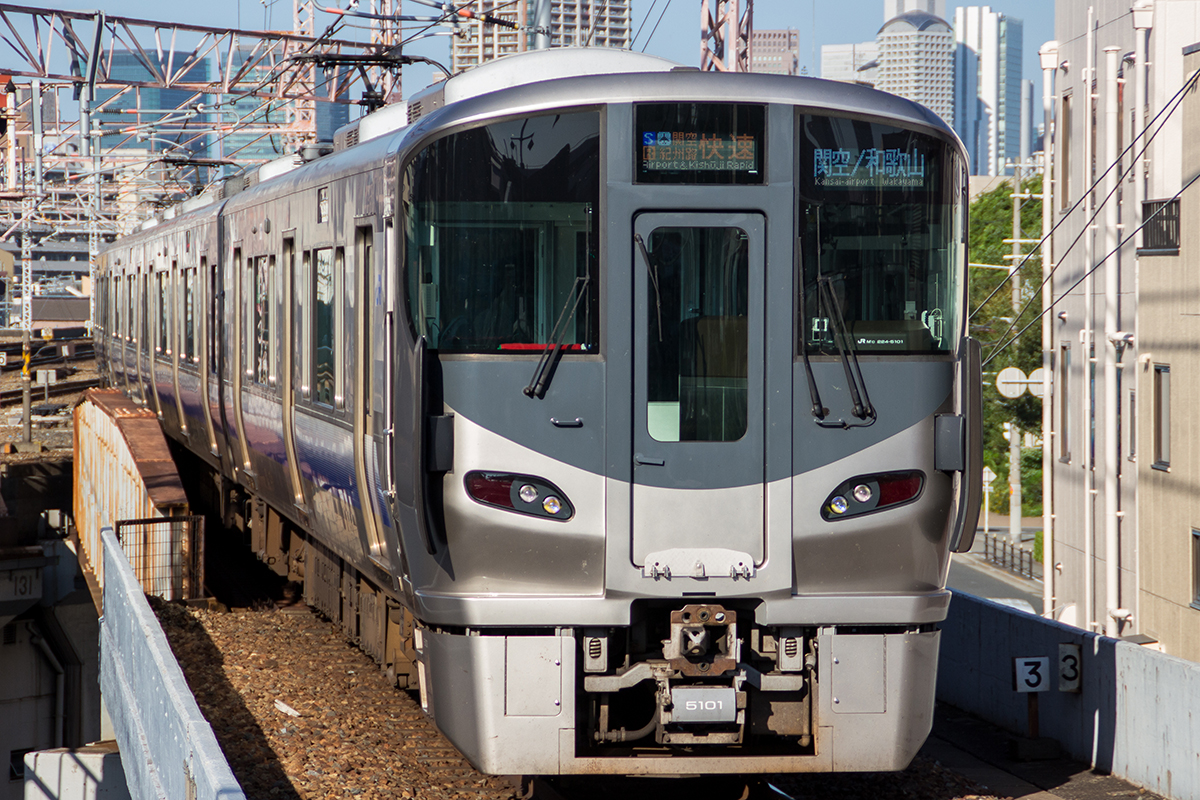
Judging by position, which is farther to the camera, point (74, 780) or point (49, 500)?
point (49, 500)

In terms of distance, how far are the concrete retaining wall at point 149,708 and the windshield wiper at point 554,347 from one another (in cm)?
186

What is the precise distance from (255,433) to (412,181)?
199 inches

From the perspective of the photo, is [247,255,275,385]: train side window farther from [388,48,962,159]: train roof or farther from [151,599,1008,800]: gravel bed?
[388,48,962,159]: train roof

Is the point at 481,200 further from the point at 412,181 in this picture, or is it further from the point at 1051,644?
the point at 1051,644

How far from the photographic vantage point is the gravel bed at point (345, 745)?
7180mm

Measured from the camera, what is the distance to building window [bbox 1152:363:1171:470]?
1636 cm

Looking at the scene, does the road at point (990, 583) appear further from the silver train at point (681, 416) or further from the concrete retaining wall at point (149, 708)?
the silver train at point (681, 416)

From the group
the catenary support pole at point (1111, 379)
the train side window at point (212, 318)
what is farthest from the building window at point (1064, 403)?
the train side window at point (212, 318)

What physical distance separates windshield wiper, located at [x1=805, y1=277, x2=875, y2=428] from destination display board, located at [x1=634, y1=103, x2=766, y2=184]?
533mm

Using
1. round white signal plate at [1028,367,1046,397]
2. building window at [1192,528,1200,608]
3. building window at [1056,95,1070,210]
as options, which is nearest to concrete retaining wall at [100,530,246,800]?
building window at [1192,528,1200,608]

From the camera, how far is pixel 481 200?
19.6 ft

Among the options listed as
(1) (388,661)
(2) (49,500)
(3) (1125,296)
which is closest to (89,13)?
(2) (49,500)

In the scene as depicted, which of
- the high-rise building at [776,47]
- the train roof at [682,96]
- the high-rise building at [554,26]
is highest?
the high-rise building at [776,47]

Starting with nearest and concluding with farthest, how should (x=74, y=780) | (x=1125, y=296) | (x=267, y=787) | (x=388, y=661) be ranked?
(x=267, y=787)
(x=388, y=661)
(x=74, y=780)
(x=1125, y=296)
